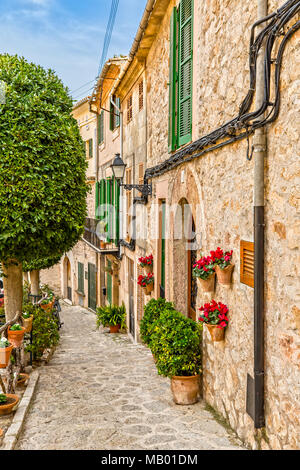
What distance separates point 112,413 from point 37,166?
3660 millimetres

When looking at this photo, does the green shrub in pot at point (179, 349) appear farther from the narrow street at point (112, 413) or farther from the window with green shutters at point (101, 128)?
the window with green shutters at point (101, 128)

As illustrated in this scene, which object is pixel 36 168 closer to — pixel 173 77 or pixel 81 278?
pixel 173 77

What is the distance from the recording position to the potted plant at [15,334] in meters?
6.56

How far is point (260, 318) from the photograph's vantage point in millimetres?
3781

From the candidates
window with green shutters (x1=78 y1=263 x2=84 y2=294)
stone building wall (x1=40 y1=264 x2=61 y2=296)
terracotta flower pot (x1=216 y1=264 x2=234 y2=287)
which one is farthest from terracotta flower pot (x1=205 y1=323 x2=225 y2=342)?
stone building wall (x1=40 y1=264 x2=61 y2=296)

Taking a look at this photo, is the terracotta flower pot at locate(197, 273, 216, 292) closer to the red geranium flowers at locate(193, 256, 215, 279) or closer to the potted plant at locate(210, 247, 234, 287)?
the red geranium flowers at locate(193, 256, 215, 279)

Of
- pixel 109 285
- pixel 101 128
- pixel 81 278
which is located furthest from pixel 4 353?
pixel 81 278

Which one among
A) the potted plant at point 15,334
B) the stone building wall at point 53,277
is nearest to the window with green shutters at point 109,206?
the stone building wall at point 53,277

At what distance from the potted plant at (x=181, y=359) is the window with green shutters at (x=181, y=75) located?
2.80 metres

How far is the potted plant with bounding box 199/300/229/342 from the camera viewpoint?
15.6 feet

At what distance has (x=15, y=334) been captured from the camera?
21.6 feet

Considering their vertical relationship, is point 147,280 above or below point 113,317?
above

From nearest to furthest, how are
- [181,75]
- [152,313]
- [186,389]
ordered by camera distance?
[186,389] → [181,75] → [152,313]
